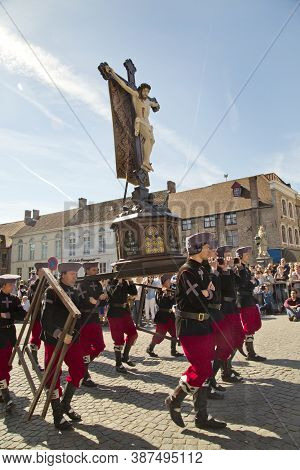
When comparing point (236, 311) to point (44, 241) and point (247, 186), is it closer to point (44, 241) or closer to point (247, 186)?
point (247, 186)

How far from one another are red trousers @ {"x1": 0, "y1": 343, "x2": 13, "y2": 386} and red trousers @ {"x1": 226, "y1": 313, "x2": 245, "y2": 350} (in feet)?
11.4

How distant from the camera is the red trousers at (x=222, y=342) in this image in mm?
5234

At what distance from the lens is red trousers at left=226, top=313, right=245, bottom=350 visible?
5595mm

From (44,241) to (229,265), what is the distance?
41.0 meters

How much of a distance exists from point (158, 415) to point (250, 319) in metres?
3.18

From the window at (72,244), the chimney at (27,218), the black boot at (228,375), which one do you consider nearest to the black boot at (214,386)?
the black boot at (228,375)

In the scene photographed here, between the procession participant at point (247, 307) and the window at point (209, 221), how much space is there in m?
30.8

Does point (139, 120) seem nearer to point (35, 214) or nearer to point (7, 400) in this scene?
point (7, 400)

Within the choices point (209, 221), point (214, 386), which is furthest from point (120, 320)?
point (209, 221)

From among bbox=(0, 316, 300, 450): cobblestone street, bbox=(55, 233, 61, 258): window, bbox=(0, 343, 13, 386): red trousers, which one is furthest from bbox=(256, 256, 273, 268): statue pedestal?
bbox=(55, 233, 61, 258): window

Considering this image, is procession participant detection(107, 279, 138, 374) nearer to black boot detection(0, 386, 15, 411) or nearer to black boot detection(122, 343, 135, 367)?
black boot detection(122, 343, 135, 367)

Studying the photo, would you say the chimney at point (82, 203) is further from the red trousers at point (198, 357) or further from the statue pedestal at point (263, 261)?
the red trousers at point (198, 357)

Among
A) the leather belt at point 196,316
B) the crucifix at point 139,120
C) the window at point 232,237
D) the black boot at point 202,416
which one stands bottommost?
the black boot at point 202,416

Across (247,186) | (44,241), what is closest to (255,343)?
(247,186)
